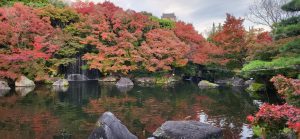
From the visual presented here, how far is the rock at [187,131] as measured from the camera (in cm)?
1018

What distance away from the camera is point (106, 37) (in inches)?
1256

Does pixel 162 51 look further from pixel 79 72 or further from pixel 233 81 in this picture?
pixel 79 72

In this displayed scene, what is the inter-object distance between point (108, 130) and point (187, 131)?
2.57 m

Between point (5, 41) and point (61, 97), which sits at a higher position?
point (5, 41)

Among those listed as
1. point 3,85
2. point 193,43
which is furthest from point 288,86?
point 193,43

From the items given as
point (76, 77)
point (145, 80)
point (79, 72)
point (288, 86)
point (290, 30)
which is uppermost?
point (290, 30)

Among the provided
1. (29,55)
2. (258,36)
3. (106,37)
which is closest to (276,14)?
(258,36)

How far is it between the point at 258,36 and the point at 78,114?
20.6 metres

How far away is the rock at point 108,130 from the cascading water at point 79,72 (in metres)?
24.5

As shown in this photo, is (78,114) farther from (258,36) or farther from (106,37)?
(258,36)

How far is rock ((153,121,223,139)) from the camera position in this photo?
→ 401 inches

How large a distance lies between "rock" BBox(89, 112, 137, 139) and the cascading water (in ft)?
80.3

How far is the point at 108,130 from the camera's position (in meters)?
9.20

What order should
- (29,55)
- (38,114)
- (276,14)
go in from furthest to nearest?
(276,14) < (29,55) < (38,114)
